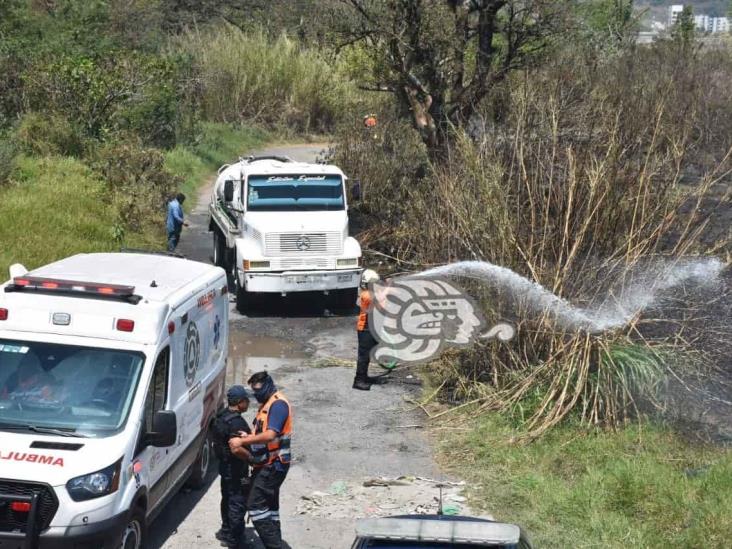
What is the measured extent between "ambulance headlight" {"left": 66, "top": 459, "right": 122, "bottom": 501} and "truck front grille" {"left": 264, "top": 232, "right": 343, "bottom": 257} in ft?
32.7

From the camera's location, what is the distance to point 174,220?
2069cm

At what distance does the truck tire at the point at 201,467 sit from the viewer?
10094 mm

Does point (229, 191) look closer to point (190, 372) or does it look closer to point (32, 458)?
point (190, 372)

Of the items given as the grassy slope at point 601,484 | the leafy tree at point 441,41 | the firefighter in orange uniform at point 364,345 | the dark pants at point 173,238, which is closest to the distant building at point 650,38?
the leafy tree at point 441,41

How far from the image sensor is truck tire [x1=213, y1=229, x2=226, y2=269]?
67.9 ft

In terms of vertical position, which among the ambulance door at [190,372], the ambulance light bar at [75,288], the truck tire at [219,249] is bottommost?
the truck tire at [219,249]

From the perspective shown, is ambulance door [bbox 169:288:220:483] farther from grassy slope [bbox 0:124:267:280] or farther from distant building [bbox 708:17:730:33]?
distant building [bbox 708:17:730:33]

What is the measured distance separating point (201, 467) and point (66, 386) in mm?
2331

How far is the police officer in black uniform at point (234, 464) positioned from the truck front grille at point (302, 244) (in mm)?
8863

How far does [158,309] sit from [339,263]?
30.2 feet

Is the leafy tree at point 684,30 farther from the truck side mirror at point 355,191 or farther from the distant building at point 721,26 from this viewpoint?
the truck side mirror at point 355,191

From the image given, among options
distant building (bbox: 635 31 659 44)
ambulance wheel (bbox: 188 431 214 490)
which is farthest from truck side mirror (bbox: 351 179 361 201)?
distant building (bbox: 635 31 659 44)

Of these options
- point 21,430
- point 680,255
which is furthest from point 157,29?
point 21,430

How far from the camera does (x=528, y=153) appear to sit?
13.0 metres
